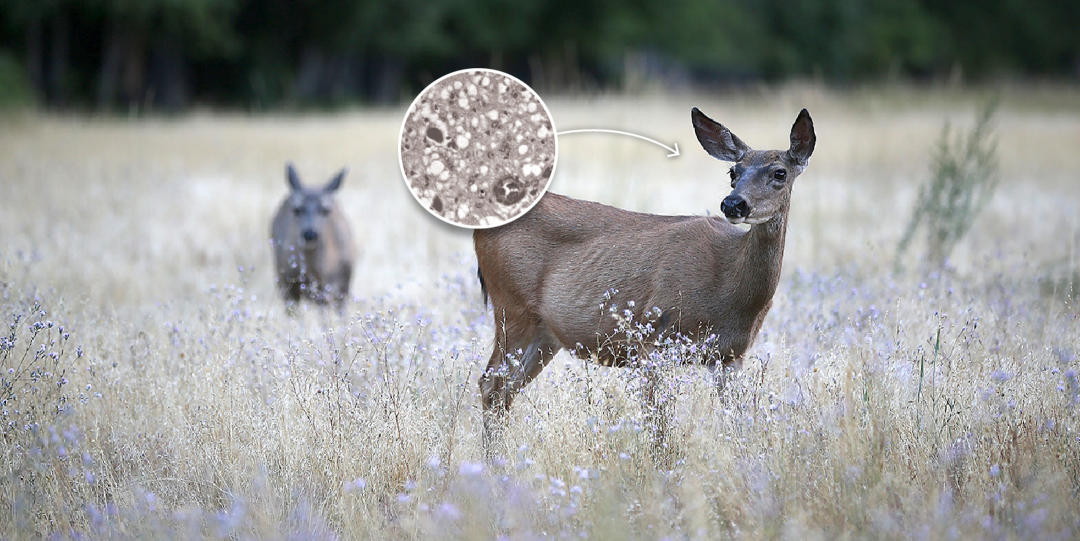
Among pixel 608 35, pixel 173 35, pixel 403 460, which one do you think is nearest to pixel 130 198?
pixel 403 460

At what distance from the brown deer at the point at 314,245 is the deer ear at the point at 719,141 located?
4007mm

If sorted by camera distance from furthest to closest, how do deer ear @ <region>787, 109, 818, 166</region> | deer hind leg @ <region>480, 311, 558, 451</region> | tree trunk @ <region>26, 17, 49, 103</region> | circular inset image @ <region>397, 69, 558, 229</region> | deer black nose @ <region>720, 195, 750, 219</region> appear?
tree trunk @ <region>26, 17, 49, 103</region>, deer hind leg @ <region>480, 311, 558, 451</region>, circular inset image @ <region>397, 69, 558, 229</region>, deer ear @ <region>787, 109, 818, 166</region>, deer black nose @ <region>720, 195, 750, 219</region>

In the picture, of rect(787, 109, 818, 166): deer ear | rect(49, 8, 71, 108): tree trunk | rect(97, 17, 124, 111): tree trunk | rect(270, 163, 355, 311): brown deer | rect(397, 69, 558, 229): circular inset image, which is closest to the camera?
rect(787, 109, 818, 166): deer ear

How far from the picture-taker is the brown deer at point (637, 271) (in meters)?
3.95

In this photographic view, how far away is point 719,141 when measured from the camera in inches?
165

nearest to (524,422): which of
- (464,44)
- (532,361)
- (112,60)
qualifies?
(532,361)

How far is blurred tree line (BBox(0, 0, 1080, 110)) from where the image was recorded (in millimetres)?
28500

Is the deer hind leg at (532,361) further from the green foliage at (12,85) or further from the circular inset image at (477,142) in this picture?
the green foliage at (12,85)

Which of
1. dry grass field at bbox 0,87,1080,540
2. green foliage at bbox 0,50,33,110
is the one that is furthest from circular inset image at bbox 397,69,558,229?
green foliage at bbox 0,50,33,110

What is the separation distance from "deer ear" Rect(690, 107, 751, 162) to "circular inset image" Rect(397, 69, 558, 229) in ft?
2.18

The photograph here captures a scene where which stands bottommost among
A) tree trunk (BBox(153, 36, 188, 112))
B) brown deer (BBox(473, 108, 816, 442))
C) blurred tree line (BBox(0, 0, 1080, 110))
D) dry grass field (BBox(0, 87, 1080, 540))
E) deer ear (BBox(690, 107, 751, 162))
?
dry grass field (BBox(0, 87, 1080, 540))

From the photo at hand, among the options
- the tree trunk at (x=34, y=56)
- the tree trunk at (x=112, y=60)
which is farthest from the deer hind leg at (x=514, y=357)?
the tree trunk at (x=34, y=56)

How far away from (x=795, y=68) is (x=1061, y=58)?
527 inches

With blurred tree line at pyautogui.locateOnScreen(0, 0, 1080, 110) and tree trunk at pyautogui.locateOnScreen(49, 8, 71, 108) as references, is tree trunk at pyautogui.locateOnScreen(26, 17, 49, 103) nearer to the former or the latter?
blurred tree line at pyautogui.locateOnScreen(0, 0, 1080, 110)
